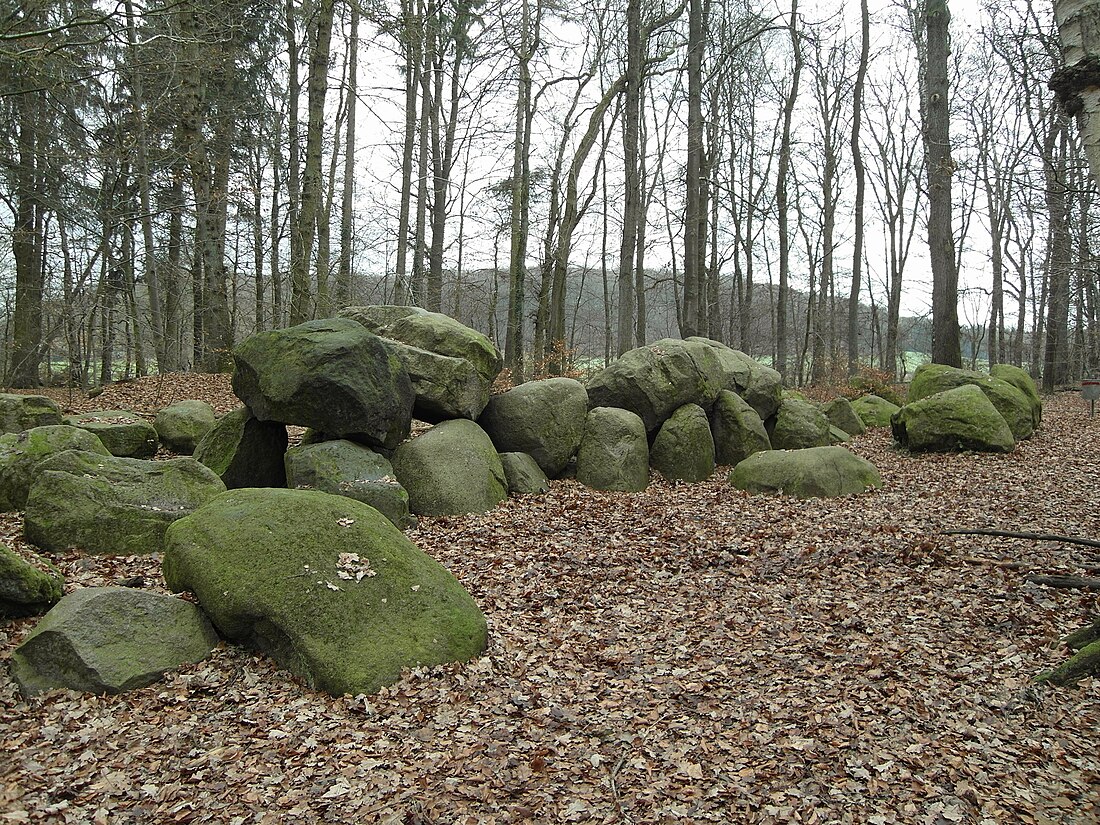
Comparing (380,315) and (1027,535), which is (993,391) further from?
(380,315)

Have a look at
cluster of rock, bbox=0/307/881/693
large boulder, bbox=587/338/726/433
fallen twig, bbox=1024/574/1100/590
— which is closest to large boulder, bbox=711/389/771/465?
cluster of rock, bbox=0/307/881/693

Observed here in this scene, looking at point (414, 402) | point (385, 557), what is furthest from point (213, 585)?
point (414, 402)

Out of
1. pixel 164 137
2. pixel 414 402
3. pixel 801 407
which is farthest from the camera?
pixel 164 137

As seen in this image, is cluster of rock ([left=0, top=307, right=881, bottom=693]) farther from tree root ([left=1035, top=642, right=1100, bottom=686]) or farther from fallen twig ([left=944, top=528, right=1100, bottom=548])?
tree root ([left=1035, top=642, right=1100, bottom=686])

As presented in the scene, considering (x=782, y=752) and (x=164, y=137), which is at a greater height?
(x=164, y=137)

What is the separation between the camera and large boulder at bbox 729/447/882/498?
961cm

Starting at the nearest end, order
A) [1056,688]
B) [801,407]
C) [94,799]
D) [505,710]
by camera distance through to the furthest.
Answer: [94,799]
[1056,688]
[505,710]
[801,407]

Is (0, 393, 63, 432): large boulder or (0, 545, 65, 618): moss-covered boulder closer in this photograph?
(0, 545, 65, 618): moss-covered boulder

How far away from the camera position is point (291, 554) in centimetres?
516

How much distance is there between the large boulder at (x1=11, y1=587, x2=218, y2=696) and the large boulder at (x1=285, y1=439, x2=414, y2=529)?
2.94 m

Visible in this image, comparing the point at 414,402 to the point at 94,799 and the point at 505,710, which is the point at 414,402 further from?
the point at 94,799

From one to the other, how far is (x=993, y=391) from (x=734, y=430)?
4.93 metres

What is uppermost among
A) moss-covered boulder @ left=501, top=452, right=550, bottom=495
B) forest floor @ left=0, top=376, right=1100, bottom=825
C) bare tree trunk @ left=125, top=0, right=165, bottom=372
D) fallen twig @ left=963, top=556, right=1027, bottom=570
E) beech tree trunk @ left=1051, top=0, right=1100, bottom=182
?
bare tree trunk @ left=125, top=0, right=165, bottom=372

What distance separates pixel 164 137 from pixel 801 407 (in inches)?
615
